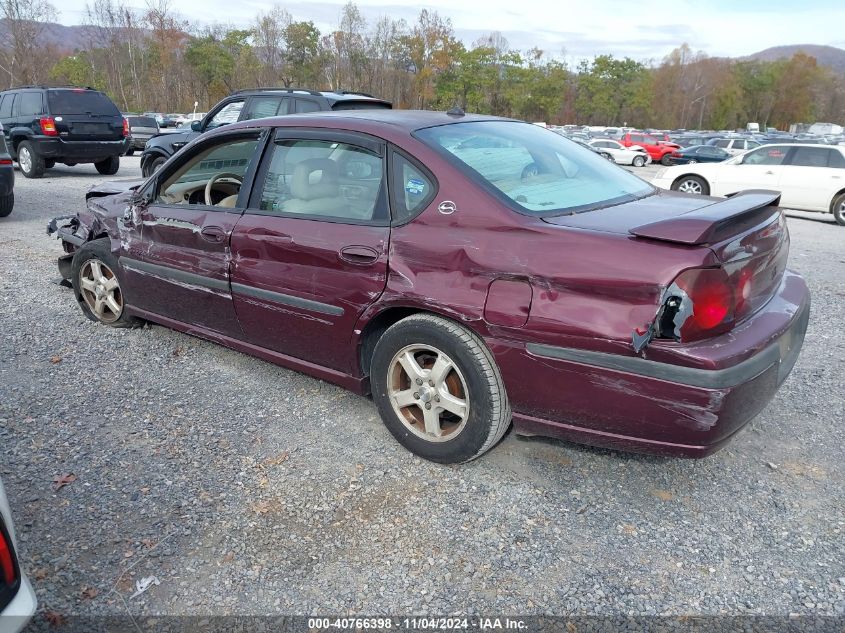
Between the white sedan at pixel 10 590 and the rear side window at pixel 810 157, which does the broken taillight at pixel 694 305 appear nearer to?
the white sedan at pixel 10 590

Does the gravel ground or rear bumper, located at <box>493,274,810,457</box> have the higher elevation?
rear bumper, located at <box>493,274,810,457</box>

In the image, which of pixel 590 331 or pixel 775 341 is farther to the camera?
pixel 775 341

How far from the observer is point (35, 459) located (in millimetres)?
3102

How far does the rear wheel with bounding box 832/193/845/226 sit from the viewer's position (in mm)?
12359

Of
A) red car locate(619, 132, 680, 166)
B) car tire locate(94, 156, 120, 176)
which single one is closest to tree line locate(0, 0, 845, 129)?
red car locate(619, 132, 680, 166)

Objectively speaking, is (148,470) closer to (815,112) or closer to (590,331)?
(590,331)

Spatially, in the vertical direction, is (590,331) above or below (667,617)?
above

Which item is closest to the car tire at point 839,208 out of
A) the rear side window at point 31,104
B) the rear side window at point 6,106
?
the rear side window at point 31,104

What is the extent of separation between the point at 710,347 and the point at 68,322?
4594 millimetres

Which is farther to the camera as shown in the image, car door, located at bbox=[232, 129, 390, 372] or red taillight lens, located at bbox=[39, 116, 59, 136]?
red taillight lens, located at bbox=[39, 116, 59, 136]

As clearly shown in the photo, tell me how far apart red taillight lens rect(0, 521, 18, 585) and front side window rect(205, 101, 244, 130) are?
865 cm

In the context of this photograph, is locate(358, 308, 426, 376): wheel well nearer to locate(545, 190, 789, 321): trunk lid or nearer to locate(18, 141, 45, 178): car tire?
locate(545, 190, 789, 321): trunk lid

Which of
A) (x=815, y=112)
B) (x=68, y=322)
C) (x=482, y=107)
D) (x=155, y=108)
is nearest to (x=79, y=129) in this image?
(x=68, y=322)

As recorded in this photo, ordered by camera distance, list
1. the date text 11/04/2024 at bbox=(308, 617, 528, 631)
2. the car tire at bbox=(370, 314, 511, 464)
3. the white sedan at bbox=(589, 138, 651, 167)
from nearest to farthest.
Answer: the date text 11/04/2024 at bbox=(308, 617, 528, 631) → the car tire at bbox=(370, 314, 511, 464) → the white sedan at bbox=(589, 138, 651, 167)
